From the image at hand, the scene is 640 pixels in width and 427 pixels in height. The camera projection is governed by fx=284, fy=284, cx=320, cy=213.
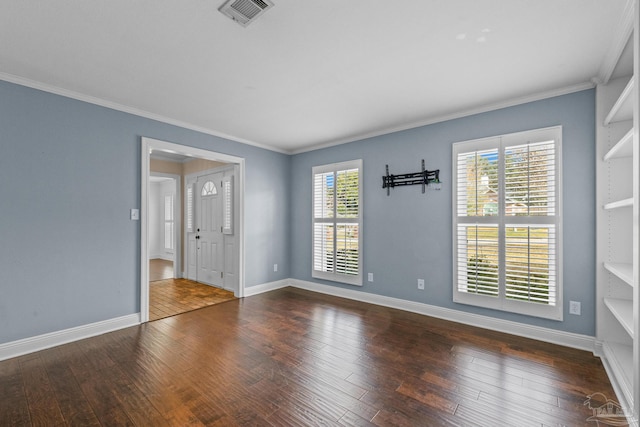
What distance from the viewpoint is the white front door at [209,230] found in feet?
17.3

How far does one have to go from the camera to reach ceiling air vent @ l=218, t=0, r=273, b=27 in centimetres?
172

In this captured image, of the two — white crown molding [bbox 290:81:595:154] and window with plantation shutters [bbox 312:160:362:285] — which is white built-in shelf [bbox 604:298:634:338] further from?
window with plantation shutters [bbox 312:160:362:285]

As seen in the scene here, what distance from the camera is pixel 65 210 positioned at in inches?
116

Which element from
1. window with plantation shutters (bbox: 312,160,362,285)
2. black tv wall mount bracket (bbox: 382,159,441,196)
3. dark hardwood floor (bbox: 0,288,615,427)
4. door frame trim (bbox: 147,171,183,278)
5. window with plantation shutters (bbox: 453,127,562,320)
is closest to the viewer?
dark hardwood floor (bbox: 0,288,615,427)

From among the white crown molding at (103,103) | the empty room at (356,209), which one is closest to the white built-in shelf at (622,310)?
the empty room at (356,209)

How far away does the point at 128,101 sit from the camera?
321cm

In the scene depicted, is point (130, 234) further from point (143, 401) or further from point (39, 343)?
point (143, 401)

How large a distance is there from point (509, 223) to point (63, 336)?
15.9ft

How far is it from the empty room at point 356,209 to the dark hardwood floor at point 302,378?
0.07ft

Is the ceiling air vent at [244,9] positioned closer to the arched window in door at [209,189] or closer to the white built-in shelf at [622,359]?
the white built-in shelf at [622,359]

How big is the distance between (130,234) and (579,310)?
16.1ft

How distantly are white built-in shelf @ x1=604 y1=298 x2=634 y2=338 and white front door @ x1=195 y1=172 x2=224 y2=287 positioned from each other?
5.06 metres

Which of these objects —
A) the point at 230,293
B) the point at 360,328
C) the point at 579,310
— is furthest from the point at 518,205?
the point at 230,293
